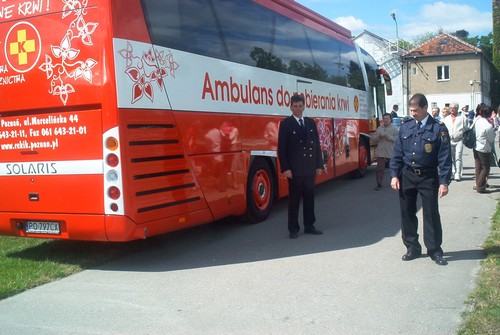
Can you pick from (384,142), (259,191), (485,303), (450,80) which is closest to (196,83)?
(259,191)

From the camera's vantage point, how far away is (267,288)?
5.25 meters

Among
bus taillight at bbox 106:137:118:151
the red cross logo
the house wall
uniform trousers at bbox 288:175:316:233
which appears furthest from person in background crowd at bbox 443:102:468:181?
the house wall

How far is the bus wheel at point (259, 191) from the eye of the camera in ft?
26.6

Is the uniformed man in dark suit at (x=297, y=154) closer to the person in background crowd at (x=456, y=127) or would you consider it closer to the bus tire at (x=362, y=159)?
the person in background crowd at (x=456, y=127)

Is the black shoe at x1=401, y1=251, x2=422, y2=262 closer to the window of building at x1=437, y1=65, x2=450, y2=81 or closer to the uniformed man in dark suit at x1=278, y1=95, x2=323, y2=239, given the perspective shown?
the uniformed man in dark suit at x1=278, y1=95, x2=323, y2=239

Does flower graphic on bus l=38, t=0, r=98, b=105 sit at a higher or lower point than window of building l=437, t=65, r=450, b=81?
lower

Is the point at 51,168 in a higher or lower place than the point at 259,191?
higher

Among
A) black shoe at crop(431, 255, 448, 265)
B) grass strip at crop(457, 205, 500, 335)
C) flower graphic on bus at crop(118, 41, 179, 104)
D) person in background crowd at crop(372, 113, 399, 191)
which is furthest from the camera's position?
person in background crowd at crop(372, 113, 399, 191)

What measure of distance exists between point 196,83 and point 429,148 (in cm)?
302

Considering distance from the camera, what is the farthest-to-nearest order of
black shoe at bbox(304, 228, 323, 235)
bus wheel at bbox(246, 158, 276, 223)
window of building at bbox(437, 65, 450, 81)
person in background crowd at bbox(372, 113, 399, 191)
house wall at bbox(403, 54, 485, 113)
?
window of building at bbox(437, 65, 450, 81), house wall at bbox(403, 54, 485, 113), person in background crowd at bbox(372, 113, 399, 191), bus wheel at bbox(246, 158, 276, 223), black shoe at bbox(304, 228, 323, 235)

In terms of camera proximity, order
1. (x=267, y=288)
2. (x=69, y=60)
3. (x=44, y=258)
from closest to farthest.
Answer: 1. (x=267, y=288)
2. (x=69, y=60)
3. (x=44, y=258)

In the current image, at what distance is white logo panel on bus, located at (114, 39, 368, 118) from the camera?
18.3ft

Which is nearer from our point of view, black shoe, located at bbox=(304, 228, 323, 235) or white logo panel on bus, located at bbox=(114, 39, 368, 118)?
white logo panel on bus, located at bbox=(114, 39, 368, 118)

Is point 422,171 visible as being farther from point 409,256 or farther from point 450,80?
point 450,80
